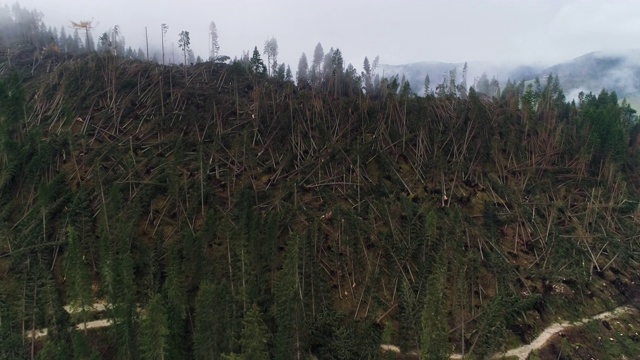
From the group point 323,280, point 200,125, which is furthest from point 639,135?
point 200,125

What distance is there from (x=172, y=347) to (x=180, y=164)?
133 ft

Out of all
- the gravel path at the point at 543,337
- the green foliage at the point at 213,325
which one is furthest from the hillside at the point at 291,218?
the gravel path at the point at 543,337

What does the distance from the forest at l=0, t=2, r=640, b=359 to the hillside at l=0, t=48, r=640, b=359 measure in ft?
1.26

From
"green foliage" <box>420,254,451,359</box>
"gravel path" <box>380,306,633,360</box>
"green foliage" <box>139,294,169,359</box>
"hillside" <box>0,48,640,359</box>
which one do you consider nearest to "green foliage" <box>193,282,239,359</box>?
"hillside" <box>0,48,640,359</box>

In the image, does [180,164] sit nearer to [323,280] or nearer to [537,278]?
[323,280]

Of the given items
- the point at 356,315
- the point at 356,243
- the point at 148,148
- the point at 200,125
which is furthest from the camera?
the point at 200,125

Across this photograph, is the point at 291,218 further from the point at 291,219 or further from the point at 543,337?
the point at 543,337

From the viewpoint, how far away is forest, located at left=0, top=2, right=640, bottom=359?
154 feet

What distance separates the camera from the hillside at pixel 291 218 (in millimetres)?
47188

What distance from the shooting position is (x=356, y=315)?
56.0 m

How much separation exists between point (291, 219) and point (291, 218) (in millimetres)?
213

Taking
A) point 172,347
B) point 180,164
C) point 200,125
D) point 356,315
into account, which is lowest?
point 356,315

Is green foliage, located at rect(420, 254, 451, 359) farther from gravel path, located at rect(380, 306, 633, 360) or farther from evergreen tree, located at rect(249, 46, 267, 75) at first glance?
evergreen tree, located at rect(249, 46, 267, 75)

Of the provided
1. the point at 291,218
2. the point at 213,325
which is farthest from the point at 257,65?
the point at 213,325
